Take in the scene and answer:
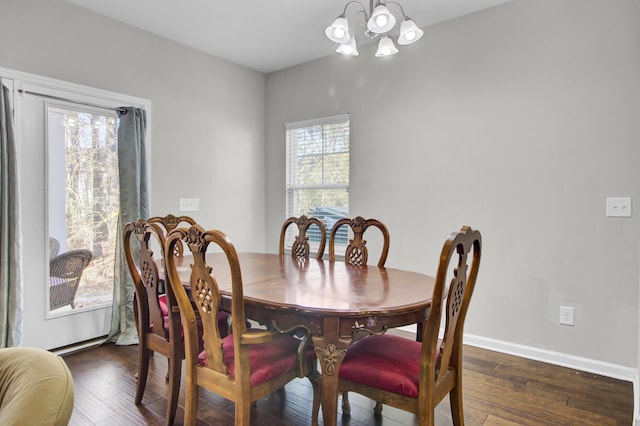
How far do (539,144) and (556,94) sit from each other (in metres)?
0.36

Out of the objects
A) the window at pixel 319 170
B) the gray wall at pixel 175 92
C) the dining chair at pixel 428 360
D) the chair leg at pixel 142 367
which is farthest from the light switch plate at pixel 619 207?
the gray wall at pixel 175 92

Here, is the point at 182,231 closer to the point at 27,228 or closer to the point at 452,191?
the point at 27,228

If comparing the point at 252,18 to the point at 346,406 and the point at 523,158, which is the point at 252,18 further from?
the point at 346,406

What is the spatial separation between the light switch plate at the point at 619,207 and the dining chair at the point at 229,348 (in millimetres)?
2244

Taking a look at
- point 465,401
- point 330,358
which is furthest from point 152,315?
point 465,401

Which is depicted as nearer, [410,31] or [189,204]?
[410,31]

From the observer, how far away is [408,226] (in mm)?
3523

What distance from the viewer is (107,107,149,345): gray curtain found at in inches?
127

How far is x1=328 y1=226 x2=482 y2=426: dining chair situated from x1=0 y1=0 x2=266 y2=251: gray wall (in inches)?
105

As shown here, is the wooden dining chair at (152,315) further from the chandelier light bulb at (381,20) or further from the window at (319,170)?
the window at (319,170)

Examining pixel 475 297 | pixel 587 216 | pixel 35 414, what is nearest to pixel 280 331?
pixel 35 414

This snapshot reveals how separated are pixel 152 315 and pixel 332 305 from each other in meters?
1.15

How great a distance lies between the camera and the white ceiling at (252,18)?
3.04m

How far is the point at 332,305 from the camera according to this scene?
159cm
